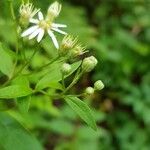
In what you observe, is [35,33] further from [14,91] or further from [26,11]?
[14,91]

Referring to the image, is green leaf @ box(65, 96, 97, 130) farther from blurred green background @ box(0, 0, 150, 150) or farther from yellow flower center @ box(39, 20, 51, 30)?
blurred green background @ box(0, 0, 150, 150)

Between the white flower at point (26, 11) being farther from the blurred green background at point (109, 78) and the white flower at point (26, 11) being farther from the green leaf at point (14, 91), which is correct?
the blurred green background at point (109, 78)

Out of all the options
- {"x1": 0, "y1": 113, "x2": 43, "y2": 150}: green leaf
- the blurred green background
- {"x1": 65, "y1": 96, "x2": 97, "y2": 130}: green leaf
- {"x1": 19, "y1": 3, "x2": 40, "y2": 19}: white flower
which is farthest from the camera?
the blurred green background

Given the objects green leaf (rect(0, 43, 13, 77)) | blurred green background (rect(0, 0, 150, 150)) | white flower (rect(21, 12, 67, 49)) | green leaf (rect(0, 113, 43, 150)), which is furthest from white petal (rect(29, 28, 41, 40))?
blurred green background (rect(0, 0, 150, 150))

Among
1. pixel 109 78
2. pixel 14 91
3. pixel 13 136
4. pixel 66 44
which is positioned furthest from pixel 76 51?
pixel 109 78

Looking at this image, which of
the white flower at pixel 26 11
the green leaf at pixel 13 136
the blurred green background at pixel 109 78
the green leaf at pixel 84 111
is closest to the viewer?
the green leaf at pixel 84 111

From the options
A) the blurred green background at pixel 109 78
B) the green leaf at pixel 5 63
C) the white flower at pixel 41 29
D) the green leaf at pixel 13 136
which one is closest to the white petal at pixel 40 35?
the white flower at pixel 41 29

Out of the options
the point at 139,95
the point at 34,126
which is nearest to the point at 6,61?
the point at 34,126
